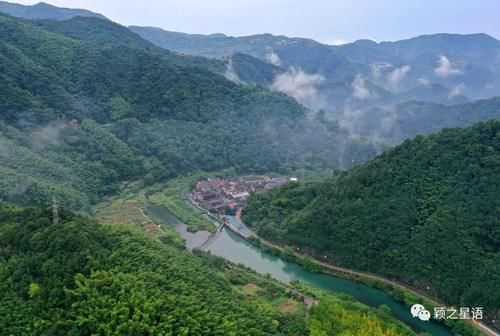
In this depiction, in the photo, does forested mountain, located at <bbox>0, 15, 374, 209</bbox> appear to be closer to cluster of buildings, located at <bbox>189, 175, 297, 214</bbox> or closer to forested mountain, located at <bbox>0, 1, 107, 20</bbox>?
cluster of buildings, located at <bbox>189, 175, 297, 214</bbox>

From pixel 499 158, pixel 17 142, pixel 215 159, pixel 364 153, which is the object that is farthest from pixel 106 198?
pixel 364 153

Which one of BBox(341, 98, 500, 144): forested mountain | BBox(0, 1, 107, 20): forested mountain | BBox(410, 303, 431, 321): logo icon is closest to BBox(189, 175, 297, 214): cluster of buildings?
BBox(410, 303, 431, 321): logo icon

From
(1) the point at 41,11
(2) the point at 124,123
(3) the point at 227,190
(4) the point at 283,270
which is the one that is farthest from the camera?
(1) the point at 41,11

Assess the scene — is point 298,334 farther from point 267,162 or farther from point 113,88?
point 113,88

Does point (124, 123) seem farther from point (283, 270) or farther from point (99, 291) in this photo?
point (99, 291)

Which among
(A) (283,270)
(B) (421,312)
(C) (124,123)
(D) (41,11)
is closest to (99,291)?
(B) (421,312)

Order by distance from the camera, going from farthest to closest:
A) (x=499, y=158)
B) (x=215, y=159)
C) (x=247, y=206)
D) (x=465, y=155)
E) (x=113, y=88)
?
(x=113, y=88) → (x=215, y=159) → (x=247, y=206) → (x=465, y=155) → (x=499, y=158)
